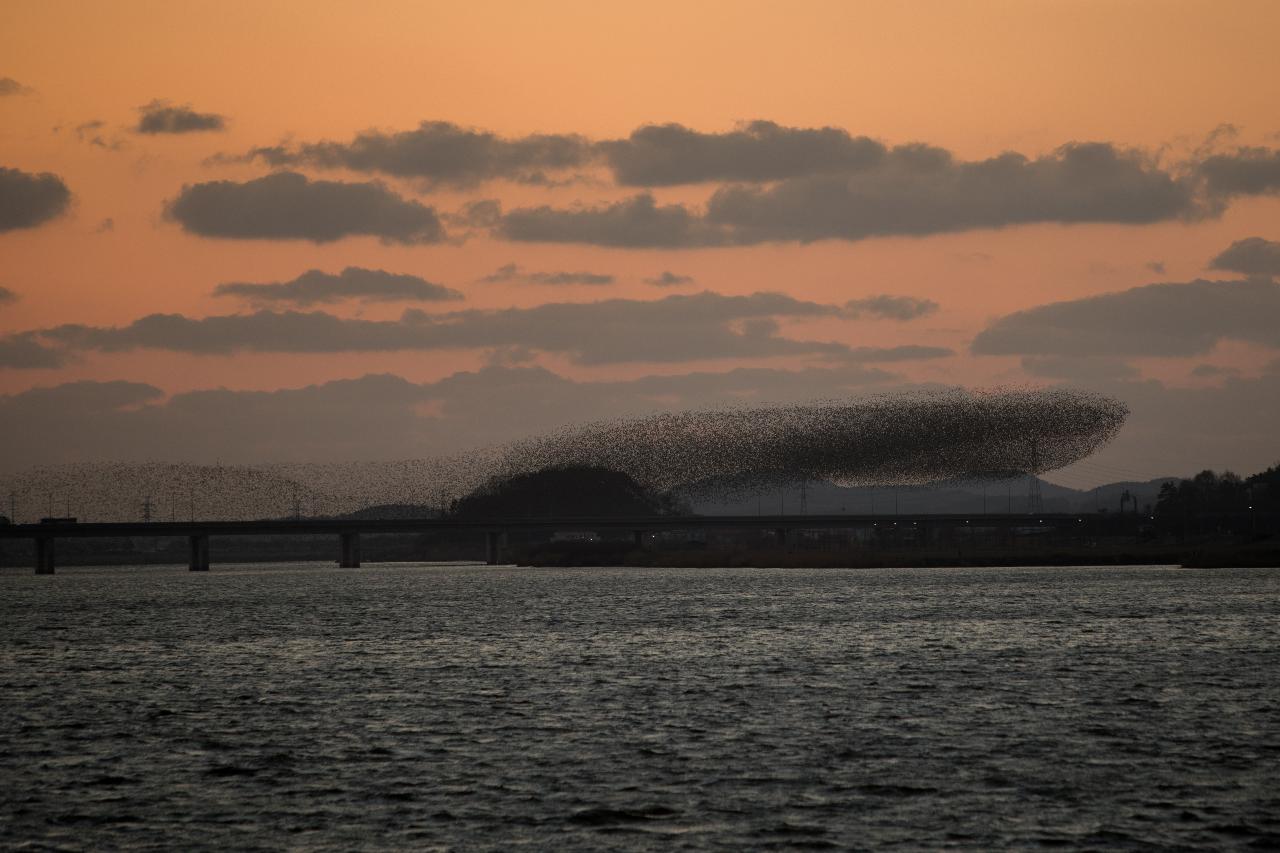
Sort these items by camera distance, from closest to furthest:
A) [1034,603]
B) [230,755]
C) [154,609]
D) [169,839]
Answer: [169,839] < [230,755] < [1034,603] < [154,609]

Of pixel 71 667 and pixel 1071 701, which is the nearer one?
pixel 1071 701

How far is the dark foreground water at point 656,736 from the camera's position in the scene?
3114 centimetres

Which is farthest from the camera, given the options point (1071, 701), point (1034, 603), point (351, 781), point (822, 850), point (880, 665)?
point (1034, 603)

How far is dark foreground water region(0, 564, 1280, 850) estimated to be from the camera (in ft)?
102

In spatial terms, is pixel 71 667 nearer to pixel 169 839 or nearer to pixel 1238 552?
pixel 169 839

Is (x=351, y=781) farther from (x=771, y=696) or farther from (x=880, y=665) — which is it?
(x=880, y=665)

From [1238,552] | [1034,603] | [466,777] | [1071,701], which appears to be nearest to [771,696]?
[1071,701]

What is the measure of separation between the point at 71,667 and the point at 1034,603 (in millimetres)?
67714

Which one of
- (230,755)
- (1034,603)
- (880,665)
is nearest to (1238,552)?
(1034,603)

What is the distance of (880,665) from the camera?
2569 inches

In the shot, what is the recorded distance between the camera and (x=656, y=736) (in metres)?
43.6

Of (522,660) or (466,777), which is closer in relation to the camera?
(466,777)

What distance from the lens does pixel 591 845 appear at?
96.3 feet

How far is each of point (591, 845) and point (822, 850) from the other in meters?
4.15
